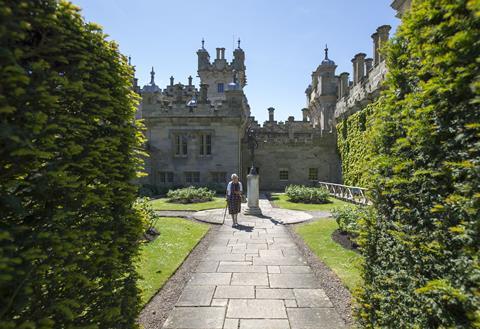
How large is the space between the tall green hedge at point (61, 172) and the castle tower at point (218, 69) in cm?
3846

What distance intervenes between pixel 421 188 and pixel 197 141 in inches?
826

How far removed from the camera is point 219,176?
904 inches

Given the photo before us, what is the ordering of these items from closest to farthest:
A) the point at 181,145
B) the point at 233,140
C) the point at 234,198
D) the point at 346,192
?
the point at 234,198 → the point at 346,192 → the point at 233,140 → the point at 181,145

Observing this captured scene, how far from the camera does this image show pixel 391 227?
3254 millimetres

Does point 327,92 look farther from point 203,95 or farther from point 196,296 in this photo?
point 196,296

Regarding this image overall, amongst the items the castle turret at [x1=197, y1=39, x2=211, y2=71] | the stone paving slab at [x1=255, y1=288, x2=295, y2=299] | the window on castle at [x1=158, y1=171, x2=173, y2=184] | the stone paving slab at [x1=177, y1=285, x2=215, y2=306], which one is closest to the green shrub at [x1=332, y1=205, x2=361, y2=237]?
the stone paving slab at [x1=255, y1=288, x2=295, y2=299]

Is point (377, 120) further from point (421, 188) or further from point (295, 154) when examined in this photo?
point (295, 154)

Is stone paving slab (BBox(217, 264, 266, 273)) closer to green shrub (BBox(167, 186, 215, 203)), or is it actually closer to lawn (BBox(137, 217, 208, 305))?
lawn (BBox(137, 217, 208, 305))

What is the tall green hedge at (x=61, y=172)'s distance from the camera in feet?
5.99

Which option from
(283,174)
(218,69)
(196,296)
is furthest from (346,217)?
(218,69)

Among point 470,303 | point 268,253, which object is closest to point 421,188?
point 470,303

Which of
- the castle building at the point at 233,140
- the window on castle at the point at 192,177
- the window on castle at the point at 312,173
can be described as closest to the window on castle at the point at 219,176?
the castle building at the point at 233,140

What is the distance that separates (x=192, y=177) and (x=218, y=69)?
23072 mm

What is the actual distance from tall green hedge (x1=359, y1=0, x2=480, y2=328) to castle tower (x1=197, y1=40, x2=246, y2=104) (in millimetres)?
38651
